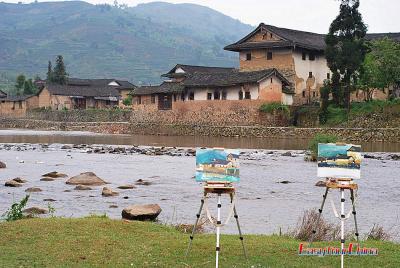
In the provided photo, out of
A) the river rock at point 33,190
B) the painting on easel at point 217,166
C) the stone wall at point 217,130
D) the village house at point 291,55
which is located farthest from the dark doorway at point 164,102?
the painting on easel at point 217,166

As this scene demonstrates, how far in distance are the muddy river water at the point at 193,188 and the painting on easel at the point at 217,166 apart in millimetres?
5280

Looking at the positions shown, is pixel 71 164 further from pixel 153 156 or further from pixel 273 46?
pixel 273 46

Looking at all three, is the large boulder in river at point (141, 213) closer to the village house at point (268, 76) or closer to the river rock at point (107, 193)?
the river rock at point (107, 193)

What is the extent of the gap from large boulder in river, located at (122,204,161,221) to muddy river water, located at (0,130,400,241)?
631 mm

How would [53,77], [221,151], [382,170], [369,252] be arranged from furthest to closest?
[53,77] < [382,170] < [369,252] < [221,151]

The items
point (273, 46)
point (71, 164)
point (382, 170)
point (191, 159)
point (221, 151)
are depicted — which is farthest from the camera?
point (273, 46)

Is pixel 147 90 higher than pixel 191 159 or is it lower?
higher

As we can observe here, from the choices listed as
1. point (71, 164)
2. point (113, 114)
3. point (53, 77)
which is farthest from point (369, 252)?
point (53, 77)

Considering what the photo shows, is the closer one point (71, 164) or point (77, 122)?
point (71, 164)

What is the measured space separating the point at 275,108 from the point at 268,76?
3.23 m

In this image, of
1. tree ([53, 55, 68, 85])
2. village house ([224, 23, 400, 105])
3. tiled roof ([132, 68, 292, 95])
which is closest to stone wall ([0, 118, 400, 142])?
tiled roof ([132, 68, 292, 95])

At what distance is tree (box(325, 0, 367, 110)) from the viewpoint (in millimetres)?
52344

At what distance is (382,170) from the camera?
3116 cm

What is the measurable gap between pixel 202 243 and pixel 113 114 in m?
69.7
